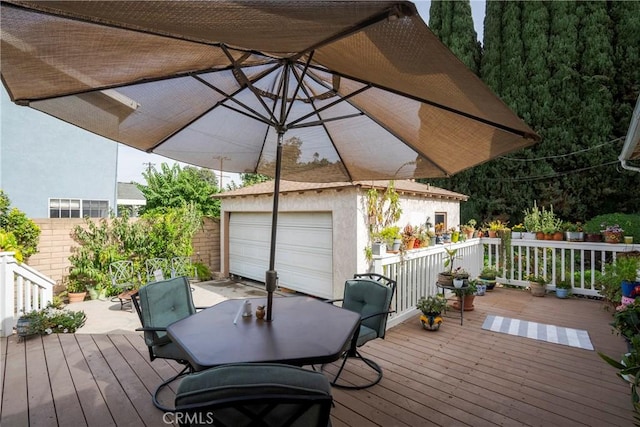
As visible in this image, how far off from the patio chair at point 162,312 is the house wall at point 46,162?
9858mm

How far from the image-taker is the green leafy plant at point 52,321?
3996mm

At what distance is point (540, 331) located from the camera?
4414mm

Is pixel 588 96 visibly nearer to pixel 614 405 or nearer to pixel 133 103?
pixel 614 405

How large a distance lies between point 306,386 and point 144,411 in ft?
6.75

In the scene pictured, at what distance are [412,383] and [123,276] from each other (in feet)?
21.1

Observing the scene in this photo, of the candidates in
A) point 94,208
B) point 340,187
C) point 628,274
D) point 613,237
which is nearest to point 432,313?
point 340,187

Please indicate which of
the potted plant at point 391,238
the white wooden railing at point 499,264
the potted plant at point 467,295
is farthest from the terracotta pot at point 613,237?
the potted plant at point 391,238

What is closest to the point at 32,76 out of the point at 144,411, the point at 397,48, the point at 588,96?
the point at 397,48

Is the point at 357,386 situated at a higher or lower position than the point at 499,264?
lower

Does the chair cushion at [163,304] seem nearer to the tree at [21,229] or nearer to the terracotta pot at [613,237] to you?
the tree at [21,229]

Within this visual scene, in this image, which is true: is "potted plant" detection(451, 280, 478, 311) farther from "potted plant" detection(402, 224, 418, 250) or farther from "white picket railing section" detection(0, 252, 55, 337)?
"white picket railing section" detection(0, 252, 55, 337)

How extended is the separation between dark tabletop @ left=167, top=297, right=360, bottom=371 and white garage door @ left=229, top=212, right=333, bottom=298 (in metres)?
3.33

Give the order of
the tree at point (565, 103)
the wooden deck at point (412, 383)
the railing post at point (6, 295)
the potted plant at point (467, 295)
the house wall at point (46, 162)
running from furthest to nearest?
the tree at point (565, 103) < the house wall at point (46, 162) < the potted plant at point (467, 295) < the railing post at point (6, 295) < the wooden deck at point (412, 383)

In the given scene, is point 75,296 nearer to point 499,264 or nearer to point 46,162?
point 46,162
